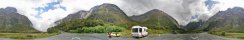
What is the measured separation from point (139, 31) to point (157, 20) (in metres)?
1.28

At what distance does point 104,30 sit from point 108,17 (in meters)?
1.42

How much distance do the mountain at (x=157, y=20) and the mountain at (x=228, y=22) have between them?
1.98 m

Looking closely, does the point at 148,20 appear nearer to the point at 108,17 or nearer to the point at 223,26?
→ the point at 108,17

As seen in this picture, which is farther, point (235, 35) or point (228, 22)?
point (228, 22)

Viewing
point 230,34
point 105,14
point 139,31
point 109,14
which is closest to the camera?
point 105,14

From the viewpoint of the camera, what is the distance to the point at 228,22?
3756 centimetres

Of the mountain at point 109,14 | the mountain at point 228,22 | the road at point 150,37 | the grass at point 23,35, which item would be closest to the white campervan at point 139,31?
the road at point 150,37

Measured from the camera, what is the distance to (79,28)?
3472cm

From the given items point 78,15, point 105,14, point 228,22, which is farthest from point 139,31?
point 228,22

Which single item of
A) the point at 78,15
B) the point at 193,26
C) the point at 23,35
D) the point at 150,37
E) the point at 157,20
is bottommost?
the point at 150,37

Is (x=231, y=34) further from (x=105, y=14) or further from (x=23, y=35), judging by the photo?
(x=23, y=35)

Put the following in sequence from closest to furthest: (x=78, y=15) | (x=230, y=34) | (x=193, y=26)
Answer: (x=78, y=15), (x=193, y=26), (x=230, y=34)

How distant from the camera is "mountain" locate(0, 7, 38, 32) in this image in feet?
113

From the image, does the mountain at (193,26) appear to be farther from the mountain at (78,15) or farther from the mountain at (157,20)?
the mountain at (78,15)
